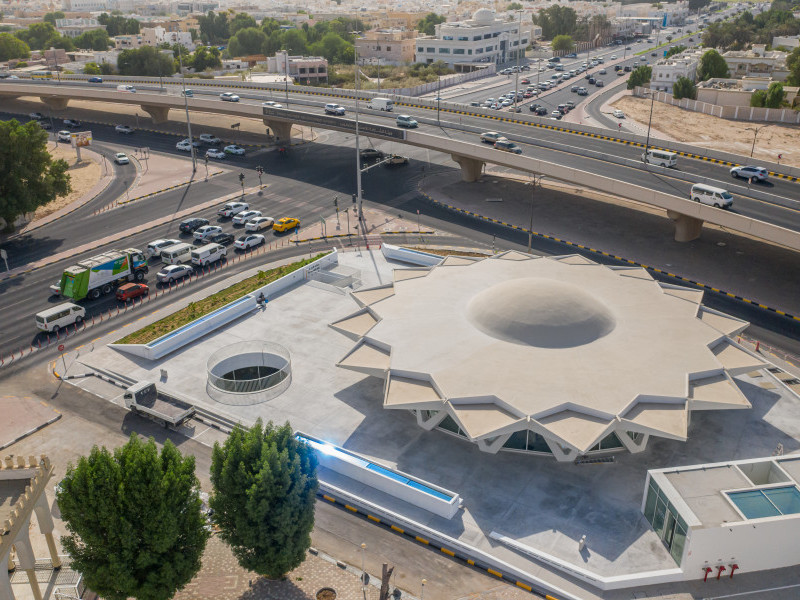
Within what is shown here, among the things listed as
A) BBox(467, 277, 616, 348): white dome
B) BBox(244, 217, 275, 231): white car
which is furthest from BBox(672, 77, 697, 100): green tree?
BBox(467, 277, 616, 348): white dome

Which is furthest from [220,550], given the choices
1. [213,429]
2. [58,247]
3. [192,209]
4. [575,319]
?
[192,209]

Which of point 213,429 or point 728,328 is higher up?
point 728,328

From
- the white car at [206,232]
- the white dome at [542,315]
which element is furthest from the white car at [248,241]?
the white dome at [542,315]

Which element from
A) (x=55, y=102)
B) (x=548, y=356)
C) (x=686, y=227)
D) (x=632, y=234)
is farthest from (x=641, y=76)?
(x=548, y=356)

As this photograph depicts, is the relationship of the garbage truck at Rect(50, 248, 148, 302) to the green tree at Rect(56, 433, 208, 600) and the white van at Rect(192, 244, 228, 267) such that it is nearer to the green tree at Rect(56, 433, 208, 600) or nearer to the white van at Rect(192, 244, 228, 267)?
the white van at Rect(192, 244, 228, 267)

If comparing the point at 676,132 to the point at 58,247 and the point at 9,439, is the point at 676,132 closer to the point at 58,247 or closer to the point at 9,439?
the point at 58,247

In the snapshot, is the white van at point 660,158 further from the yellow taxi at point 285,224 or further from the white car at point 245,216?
the white car at point 245,216
